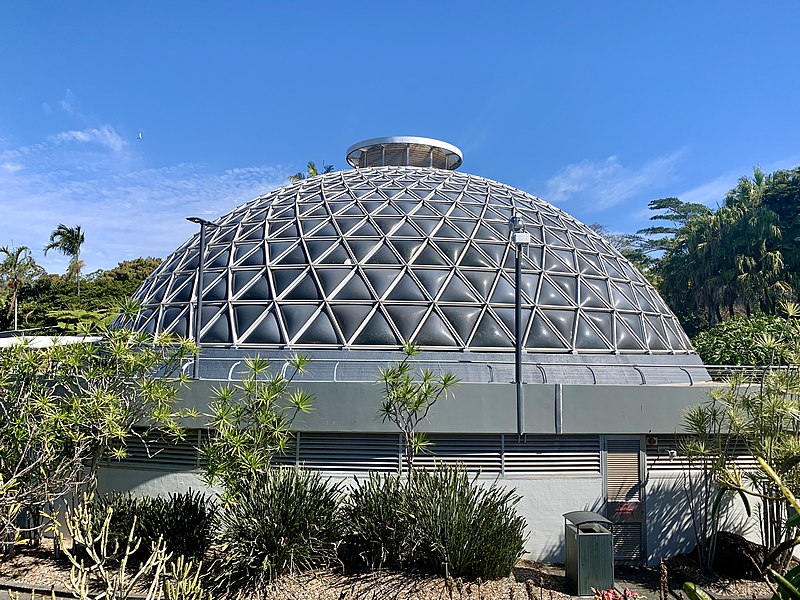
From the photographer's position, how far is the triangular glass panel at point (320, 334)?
1867 centimetres

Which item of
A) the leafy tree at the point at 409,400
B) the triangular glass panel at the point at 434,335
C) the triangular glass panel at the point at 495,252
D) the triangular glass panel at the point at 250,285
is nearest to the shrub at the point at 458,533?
the leafy tree at the point at 409,400

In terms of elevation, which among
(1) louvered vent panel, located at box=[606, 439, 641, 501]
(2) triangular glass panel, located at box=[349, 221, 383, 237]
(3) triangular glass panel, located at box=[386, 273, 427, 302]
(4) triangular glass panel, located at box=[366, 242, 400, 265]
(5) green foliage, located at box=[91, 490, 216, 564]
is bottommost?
(5) green foliage, located at box=[91, 490, 216, 564]

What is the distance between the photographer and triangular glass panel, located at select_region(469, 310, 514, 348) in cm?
1884

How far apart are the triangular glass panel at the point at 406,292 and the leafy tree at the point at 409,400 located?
5.20 m

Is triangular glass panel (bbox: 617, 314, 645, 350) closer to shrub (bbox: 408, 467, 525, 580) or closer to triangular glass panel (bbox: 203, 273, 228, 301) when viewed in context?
shrub (bbox: 408, 467, 525, 580)

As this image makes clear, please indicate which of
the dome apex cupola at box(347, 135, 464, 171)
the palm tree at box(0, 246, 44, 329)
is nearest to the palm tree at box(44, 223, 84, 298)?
the palm tree at box(0, 246, 44, 329)

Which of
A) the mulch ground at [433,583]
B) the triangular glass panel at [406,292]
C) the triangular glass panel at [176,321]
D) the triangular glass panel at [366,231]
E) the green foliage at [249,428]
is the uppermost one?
the triangular glass panel at [366,231]

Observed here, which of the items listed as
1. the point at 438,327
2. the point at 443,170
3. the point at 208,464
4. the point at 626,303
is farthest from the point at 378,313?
the point at 443,170

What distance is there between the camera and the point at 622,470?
15.3m

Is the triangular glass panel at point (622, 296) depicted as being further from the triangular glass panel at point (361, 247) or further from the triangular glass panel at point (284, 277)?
the triangular glass panel at point (284, 277)

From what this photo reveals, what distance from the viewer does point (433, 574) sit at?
1194 centimetres

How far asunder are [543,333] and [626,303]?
15.0 feet

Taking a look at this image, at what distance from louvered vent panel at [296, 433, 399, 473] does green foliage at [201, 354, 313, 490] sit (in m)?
0.87

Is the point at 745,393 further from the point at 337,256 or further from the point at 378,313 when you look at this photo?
the point at 337,256
